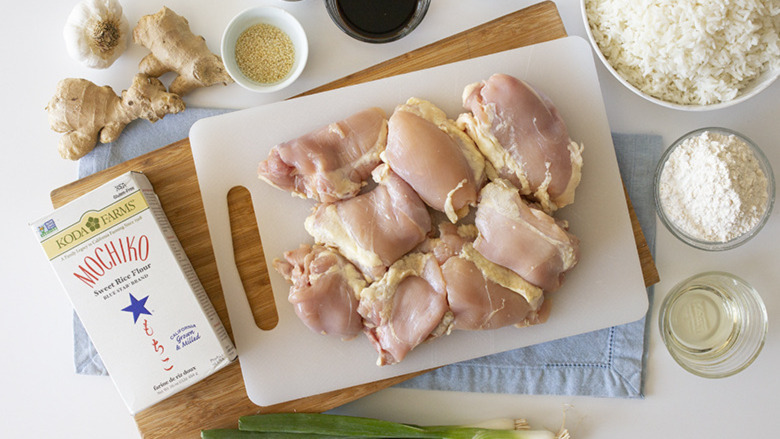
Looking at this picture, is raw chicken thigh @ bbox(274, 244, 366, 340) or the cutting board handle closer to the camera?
raw chicken thigh @ bbox(274, 244, 366, 340)

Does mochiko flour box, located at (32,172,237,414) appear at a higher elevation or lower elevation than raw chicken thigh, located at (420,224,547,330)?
higher

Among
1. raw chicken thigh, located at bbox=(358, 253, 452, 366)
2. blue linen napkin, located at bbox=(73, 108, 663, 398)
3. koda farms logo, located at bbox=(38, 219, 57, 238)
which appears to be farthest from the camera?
blue linen napkin, located at bbox=(73, 108, 663, 398)

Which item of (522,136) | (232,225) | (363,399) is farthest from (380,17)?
(363,399)

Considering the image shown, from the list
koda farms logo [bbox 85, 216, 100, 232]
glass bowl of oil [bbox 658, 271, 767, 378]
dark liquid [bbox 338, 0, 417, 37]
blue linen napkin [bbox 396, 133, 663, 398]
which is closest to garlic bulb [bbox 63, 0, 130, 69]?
koda farms logo [bbox 85, 216, 100, 232]

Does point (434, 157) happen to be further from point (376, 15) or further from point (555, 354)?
point (555, 354)

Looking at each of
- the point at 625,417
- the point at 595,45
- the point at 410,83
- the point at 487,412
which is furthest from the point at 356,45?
the point at 625,417

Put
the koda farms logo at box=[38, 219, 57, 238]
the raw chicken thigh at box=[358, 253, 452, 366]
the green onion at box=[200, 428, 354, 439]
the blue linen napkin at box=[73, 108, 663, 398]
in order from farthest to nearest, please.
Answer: the blue linen napkin at box=[73, 108, 663, 398] < the green onion at box=[200, 428, 354, 439] < the raw chicken thigh at box=[358, 253, 452, 366] < the koda farms logo at box=[38, 219, 57, 238]

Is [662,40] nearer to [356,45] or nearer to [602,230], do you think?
[602,230]

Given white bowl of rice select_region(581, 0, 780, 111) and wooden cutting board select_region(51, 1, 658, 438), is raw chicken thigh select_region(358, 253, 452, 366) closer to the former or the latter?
wooden cutting board select_region(51, 1, 658, 438)
